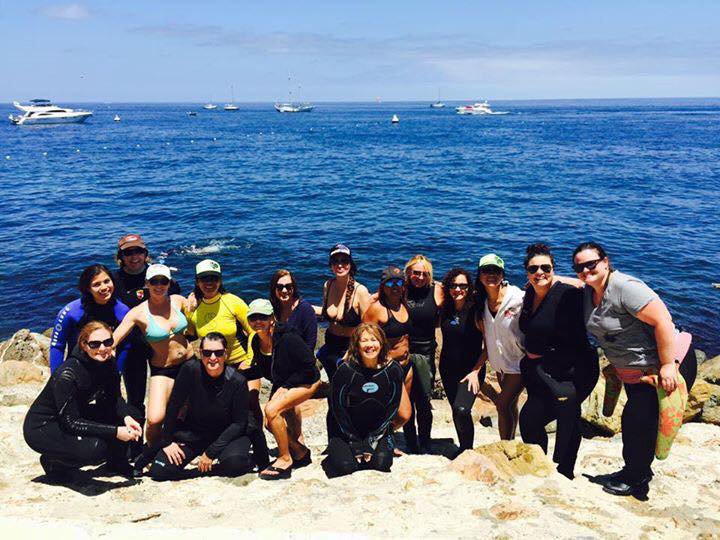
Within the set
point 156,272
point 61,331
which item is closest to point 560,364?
point 156,272

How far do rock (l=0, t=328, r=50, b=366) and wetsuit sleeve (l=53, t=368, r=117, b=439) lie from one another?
7.11 metres

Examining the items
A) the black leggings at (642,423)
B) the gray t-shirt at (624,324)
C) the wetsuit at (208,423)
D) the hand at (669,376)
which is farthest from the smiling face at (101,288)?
the hand at (669,376)

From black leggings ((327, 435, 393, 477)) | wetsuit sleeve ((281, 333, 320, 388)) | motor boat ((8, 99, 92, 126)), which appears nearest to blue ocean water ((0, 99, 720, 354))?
black leggings ((327, 435, 393, 477))

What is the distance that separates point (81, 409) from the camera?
5.48 meters

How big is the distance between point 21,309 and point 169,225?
12231 mm

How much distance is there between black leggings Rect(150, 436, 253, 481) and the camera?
5.81 m

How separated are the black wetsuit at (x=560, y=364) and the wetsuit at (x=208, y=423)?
3189 mm

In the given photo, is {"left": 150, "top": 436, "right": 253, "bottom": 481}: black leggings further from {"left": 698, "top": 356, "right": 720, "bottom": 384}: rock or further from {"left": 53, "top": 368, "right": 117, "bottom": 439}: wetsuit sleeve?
{"left": 698, "top": 356, "right": 720, "bottom": 384}: rock

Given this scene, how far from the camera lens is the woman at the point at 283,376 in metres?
6.05

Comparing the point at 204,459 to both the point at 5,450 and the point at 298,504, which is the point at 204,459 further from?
the point at 5,450

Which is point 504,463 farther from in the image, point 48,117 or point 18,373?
point 48,117

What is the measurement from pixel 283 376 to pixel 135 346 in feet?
5.92

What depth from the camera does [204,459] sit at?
591 cm

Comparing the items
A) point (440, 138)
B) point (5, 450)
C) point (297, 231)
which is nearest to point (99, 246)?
point (297, 231)
